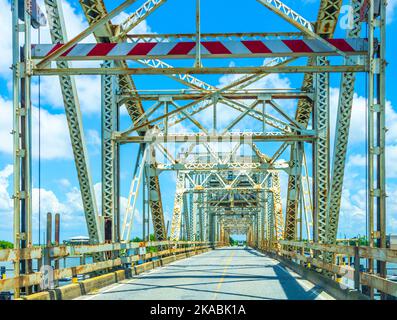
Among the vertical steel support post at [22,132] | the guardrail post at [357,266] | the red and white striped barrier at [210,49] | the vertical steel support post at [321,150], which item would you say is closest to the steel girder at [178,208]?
the vertical steel support post at [321,150]

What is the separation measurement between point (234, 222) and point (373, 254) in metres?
126

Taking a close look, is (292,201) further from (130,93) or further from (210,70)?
(210,70)

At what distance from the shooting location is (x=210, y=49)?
14.7 m

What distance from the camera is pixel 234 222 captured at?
445ft

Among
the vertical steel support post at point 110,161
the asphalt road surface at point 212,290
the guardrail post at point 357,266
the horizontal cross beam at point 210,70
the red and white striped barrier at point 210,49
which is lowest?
the asphalt road surface at point 212,290

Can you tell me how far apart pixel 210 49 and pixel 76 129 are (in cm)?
503

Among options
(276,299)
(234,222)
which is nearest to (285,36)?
(276,299)

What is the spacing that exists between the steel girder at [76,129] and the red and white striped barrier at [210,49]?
5.76ft

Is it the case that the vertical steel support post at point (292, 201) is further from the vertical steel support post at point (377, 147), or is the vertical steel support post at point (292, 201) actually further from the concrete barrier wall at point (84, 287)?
Answer: the vertical steel support post at point (377, 147)

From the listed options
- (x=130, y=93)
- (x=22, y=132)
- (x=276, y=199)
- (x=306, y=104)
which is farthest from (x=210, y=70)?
(x=276, y=199)

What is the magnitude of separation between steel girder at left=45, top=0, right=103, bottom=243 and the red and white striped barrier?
1.76 metres

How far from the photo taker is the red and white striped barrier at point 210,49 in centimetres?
1477

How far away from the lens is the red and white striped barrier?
14766mm
